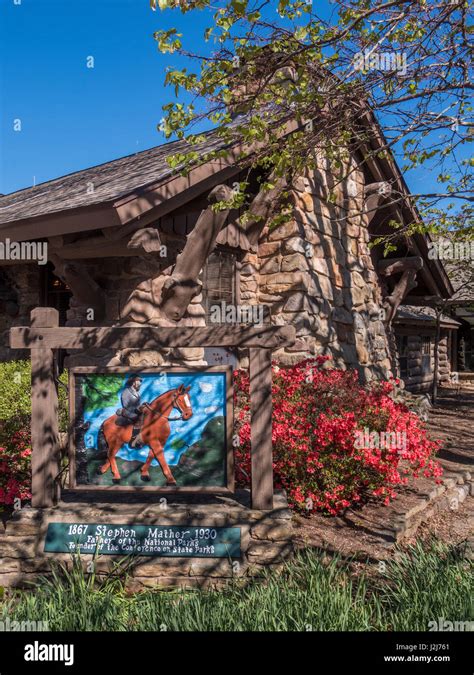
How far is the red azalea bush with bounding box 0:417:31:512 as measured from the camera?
5131 mm

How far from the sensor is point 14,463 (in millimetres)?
5562

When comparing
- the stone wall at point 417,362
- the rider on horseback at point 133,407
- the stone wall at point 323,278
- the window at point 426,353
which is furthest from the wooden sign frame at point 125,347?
the window at point 426,353

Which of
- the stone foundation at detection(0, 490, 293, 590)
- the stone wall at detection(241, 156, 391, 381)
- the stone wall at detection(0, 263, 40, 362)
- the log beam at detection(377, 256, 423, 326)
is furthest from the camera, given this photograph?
the log beam at detection(377, 256, 423, 326)

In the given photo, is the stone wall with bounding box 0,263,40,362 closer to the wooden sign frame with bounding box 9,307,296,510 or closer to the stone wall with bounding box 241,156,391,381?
the stone wall with bounding box 241,156,391,381

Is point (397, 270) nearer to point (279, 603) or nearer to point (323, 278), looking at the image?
point (323, 278)

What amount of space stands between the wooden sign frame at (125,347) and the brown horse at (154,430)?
418 mm

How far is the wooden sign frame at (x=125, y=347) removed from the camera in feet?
13.9

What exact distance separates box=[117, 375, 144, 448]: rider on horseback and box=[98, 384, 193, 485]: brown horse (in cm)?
3

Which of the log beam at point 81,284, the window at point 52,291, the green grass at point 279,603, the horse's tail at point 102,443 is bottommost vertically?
the green grass at point 279,603

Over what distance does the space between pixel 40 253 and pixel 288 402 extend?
3.83 m

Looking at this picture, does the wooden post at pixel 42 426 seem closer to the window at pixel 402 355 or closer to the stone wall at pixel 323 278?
the stone wall at pixel 323 278

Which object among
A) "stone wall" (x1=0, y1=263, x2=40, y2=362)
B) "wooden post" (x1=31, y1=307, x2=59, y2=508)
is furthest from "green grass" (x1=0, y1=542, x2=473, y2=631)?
"stone wall" (x1=0, y1=263, x2=40, y2=362)

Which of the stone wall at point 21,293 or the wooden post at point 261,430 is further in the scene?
the stone wall at point 21,293

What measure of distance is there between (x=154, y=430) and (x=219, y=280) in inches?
178
